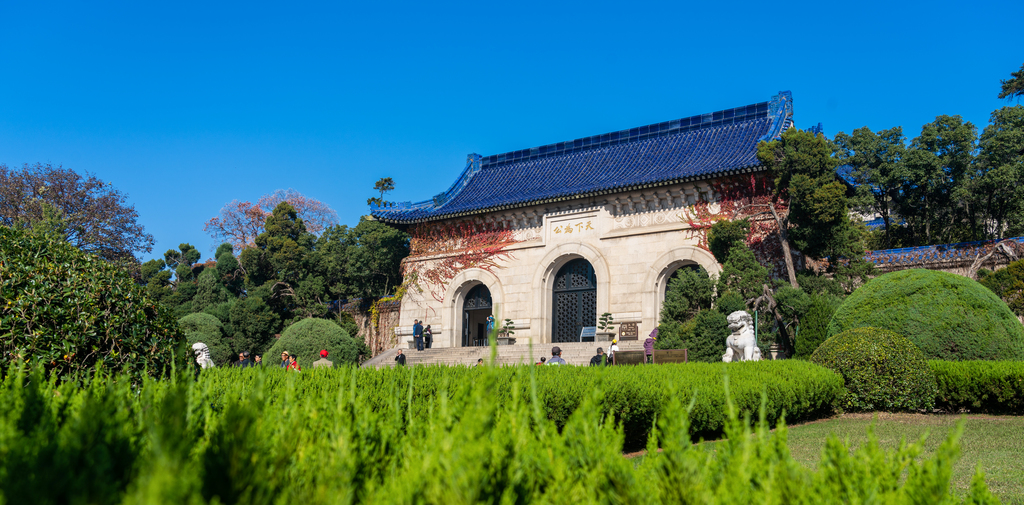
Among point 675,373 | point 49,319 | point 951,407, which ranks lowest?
point 951,407

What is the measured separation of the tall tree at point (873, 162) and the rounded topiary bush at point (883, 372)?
8799 mm

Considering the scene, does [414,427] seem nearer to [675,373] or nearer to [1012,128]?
[675,373]

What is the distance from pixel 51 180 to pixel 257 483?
3437 cm

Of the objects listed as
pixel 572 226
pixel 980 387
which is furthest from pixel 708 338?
pixel 572 226

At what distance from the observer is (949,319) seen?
11844 millimetres

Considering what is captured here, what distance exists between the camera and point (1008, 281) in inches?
677

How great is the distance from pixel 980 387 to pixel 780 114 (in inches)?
506

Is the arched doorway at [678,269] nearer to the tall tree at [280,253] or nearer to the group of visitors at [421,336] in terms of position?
the group of visitors at [421,336]

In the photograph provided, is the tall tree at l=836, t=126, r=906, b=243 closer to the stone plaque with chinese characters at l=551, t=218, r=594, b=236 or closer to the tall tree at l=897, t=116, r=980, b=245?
the tall tree at l=897, t=116, r=980, b=245

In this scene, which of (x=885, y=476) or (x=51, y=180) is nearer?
(x=885, y=476)

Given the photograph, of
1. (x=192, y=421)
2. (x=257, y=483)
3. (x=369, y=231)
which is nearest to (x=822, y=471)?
(x=257, y=483)

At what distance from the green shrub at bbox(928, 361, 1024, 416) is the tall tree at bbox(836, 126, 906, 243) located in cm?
892

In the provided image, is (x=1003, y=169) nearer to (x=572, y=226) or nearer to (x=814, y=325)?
(x=814, y=325)

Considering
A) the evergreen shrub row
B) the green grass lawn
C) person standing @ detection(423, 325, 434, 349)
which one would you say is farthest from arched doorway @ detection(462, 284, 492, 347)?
the evergreen shrub row
